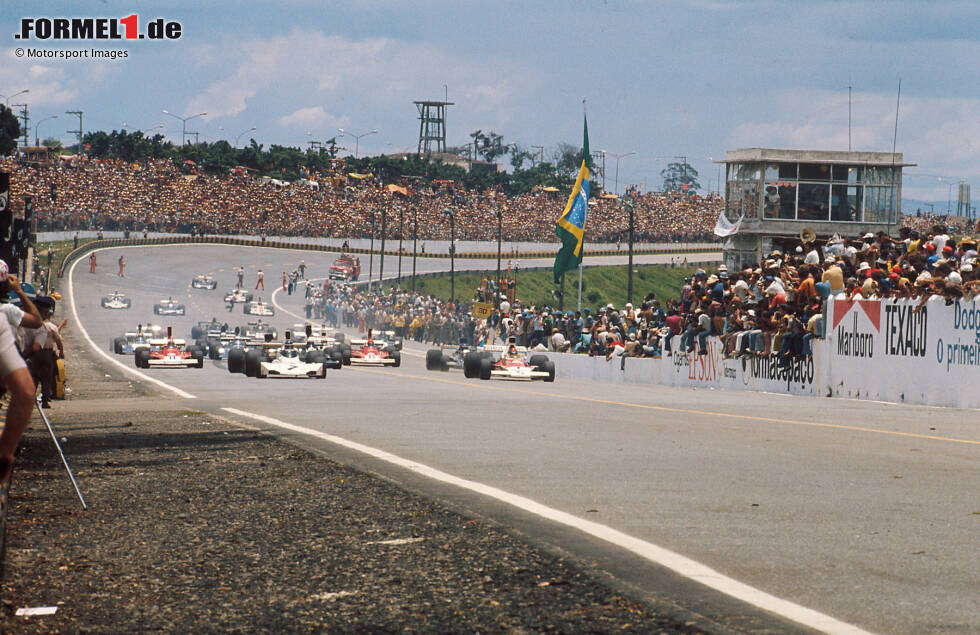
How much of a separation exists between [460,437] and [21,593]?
25.9 ft

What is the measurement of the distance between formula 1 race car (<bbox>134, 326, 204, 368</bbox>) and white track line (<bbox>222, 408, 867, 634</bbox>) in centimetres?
2743

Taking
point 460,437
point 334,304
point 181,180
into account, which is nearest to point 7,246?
point 460,437

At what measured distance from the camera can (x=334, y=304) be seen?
76312mm

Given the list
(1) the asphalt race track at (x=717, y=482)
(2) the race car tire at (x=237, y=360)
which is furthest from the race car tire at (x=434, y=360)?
(1) the asphalt race track at (x=717, y=482)

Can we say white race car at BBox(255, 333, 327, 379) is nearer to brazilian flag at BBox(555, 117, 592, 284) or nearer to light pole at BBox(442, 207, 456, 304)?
brazilian flag at BBox(555, 117, 592, 284)

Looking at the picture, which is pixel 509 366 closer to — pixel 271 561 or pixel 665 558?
pixel 271 561

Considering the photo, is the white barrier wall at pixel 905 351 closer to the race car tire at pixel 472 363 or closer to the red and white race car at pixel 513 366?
the red and white race car at pixel 513 366

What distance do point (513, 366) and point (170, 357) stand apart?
12.7 metres

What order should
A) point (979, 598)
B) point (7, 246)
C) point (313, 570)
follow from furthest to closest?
point (7, 246), point (313, 570), point (979, 598)

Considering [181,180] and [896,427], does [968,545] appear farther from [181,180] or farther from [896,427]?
[181,180]

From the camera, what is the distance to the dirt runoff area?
5500mm

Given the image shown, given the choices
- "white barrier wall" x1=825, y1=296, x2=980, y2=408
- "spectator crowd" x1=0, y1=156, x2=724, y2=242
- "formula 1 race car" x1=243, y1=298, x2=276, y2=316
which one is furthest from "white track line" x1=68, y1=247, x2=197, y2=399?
"white barrier wall" x1=825, y1=296, x2=980, y2=408

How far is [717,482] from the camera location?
32.1 ft

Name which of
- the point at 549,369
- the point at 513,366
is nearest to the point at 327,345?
the point at 513,366
